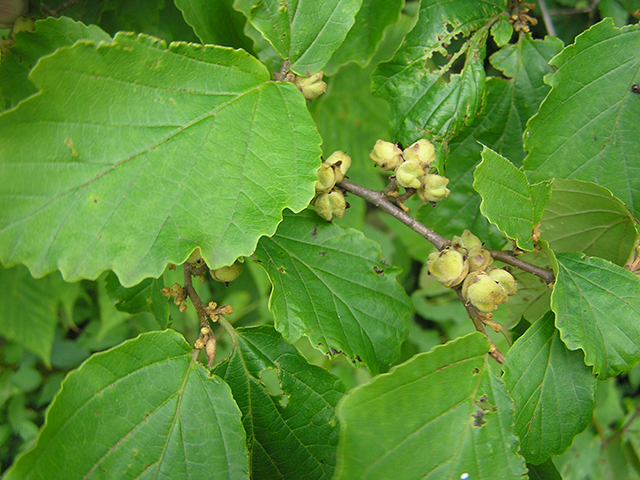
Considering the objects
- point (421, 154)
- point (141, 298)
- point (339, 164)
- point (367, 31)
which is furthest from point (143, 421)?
point (367, 31)

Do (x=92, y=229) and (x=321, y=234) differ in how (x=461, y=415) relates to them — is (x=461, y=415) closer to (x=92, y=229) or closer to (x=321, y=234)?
(x=321, y=234)

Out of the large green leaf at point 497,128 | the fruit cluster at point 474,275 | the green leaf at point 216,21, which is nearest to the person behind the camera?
the fruit cluster at point 474,275

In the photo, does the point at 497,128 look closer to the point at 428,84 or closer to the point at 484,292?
the point at 428,84

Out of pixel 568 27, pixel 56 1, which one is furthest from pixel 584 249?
pixel 56 1

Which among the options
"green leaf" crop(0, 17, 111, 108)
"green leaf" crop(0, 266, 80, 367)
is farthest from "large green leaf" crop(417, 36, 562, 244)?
"green leaf" crop(0, 266, 80, 367)

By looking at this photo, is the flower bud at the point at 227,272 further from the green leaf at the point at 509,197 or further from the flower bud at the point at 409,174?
the green leaf at the point at 509,197

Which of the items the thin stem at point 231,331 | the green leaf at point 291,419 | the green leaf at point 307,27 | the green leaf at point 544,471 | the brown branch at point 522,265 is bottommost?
the green leaf at point 544,471

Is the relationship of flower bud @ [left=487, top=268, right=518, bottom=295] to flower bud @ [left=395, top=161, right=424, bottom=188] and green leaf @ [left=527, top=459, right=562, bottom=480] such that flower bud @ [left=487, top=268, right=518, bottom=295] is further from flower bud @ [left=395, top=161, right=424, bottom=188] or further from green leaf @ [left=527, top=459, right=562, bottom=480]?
green leaf @ [left=527, top=459, right=562, bottom=480]

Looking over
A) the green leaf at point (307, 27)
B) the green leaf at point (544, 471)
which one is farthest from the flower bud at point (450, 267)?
the green leaf at point (544, 471)
